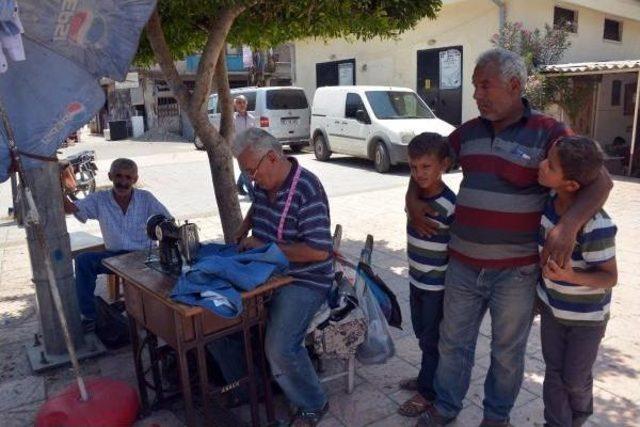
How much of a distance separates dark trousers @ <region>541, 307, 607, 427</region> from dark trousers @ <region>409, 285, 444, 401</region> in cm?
54

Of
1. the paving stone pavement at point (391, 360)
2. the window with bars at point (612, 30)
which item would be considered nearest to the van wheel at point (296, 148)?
the paving stone pavement at point (391, 360)

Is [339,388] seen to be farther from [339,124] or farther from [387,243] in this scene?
[339,124]

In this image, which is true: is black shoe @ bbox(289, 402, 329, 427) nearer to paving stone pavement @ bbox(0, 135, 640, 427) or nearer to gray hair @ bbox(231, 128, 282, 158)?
paving stone pavement @ bbox(0, 135, 640, 427)

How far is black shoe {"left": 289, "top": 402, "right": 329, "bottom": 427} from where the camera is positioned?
286 centimetres

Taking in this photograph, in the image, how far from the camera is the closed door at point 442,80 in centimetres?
1462

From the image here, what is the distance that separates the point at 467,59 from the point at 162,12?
11834 millimetres

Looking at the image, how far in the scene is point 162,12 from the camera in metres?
4.03

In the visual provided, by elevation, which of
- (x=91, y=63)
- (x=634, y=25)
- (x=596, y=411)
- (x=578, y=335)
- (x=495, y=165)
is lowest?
(x=596, y=411)

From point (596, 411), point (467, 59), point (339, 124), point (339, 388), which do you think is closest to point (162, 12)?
point (339, 388)

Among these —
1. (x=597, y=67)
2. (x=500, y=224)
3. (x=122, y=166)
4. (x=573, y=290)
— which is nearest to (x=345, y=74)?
(x=597, y=67)

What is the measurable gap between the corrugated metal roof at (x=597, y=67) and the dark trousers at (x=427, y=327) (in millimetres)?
9669

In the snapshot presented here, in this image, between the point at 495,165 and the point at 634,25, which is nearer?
the point at 495,165

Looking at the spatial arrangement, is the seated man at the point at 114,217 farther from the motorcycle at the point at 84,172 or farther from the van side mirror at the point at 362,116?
the van side mirror at the point at 362,116

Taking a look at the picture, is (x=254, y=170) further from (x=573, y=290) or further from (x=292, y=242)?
(x=573, y=290)
